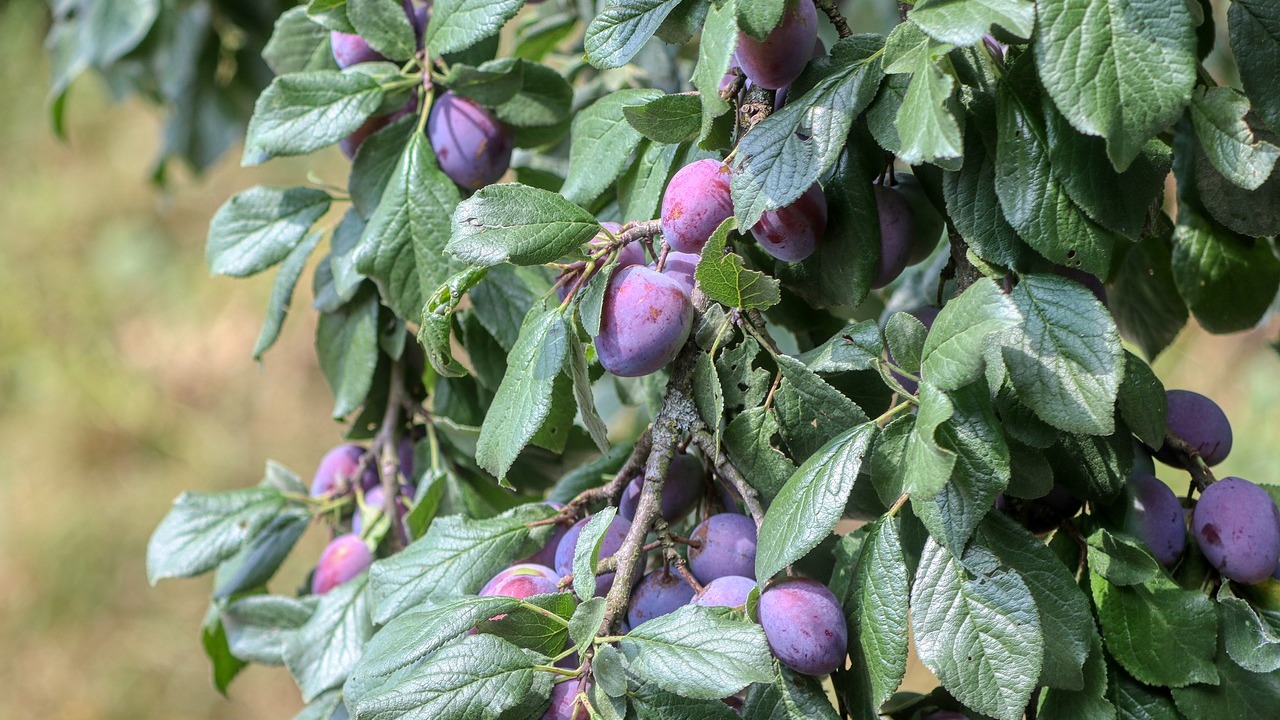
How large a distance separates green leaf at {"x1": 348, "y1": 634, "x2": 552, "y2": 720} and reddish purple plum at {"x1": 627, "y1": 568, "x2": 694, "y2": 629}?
81 mm

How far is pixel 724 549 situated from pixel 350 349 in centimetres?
42

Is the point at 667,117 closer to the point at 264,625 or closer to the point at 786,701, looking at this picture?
the point at 786,701

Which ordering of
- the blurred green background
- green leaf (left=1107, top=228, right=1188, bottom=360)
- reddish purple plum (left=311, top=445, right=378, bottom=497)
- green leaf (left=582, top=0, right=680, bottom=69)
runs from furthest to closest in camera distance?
the blurred green background → reddish purple plum (left=311, top=445, right=378, bottom=497) → green leaf (left=1107, top=228, right=1188, bottom=360) → green leaf (left=582, top=0, right=680, bottom=69)

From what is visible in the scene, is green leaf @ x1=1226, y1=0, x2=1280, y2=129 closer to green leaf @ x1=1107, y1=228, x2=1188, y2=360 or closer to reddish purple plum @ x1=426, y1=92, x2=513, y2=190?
green leaf @ x1=1107, y1=228, x2=1188, y2=360

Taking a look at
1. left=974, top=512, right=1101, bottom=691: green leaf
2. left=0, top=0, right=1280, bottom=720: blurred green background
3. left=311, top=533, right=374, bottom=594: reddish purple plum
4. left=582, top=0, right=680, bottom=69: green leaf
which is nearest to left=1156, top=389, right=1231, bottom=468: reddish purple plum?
left=974, top=512, right=1101, bottom=691: green leaf

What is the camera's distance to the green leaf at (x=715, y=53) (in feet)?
1.54

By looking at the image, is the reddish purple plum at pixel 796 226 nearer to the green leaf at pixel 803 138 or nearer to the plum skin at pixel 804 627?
the green leaf at pixel 803 138

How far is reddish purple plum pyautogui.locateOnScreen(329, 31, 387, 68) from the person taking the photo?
0.79 m

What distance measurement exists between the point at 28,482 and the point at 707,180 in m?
2.79

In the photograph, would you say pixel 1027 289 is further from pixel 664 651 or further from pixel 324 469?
pixel 324 469

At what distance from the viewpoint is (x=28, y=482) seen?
277 centimetres

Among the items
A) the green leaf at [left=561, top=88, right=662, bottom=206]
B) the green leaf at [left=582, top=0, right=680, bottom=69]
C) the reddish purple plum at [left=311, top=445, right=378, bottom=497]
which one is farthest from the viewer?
the reddish purple plum at [left=311, top=445, right=378, bottom=497]

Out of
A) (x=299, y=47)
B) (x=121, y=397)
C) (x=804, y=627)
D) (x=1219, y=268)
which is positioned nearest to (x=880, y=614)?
(x=804, y=627)

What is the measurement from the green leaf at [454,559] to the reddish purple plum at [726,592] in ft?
0.41
